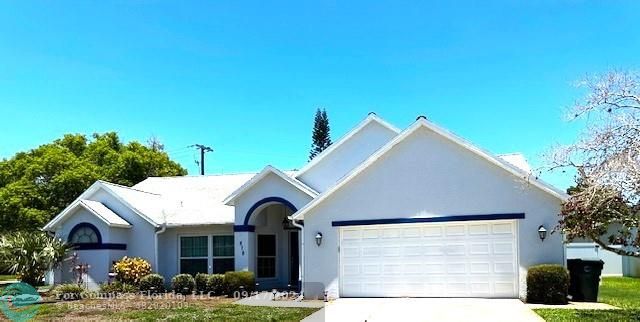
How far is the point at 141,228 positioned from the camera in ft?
82.4

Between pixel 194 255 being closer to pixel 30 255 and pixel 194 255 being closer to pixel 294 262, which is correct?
pixel 294 262

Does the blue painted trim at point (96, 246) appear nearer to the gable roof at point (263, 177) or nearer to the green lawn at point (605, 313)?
the gable roof at point (263, 177)

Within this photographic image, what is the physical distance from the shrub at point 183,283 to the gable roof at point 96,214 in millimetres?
3570

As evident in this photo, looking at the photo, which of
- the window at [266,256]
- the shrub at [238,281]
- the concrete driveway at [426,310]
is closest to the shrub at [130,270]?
the shrub at [238,281]

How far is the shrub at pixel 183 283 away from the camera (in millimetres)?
22703

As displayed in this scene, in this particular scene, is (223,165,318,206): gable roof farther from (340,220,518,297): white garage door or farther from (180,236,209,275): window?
(340,220,518,297): white garage door

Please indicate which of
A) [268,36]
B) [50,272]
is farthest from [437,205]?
[50,272]

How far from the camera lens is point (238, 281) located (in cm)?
2144

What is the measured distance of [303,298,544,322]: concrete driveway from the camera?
13.9 m

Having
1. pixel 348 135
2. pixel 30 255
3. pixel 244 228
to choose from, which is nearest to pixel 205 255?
pixel 244 228

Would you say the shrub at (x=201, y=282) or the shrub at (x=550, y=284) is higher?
the shrub at (x=550, y=284)

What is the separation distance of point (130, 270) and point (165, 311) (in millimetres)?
7803

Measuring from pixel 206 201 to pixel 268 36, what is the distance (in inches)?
321

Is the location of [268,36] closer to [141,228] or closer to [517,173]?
[141,228]
